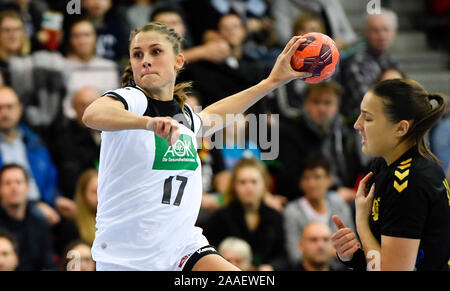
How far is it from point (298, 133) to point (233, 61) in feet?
4.05

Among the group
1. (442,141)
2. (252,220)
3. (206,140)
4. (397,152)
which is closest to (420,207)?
(397,152)

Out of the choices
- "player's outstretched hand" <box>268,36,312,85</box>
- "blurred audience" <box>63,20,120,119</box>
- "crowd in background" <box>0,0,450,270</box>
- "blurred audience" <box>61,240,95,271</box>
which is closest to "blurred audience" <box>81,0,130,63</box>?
"crowd in background" <box>0,0,450,270</box>

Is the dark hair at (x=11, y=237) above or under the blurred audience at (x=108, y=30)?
under

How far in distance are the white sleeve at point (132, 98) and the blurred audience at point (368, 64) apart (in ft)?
17.2

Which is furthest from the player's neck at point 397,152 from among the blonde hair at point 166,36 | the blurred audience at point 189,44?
the blurred audience at point 189,44

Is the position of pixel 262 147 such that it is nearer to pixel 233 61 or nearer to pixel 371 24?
pixel 233 61

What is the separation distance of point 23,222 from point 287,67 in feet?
12.6

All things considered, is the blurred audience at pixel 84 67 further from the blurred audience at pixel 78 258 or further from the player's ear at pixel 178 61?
the player's ear at pixel 178 61

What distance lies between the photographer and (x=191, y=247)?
499 centimetres

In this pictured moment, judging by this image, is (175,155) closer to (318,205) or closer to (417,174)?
(417,174)

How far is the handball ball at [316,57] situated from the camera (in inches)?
203

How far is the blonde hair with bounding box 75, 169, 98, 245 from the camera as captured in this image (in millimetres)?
8016

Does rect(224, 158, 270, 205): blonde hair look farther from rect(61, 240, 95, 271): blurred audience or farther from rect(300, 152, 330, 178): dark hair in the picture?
rect(61, 240, 95, 271): blurred audience

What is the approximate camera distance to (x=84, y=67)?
29.9 feet
